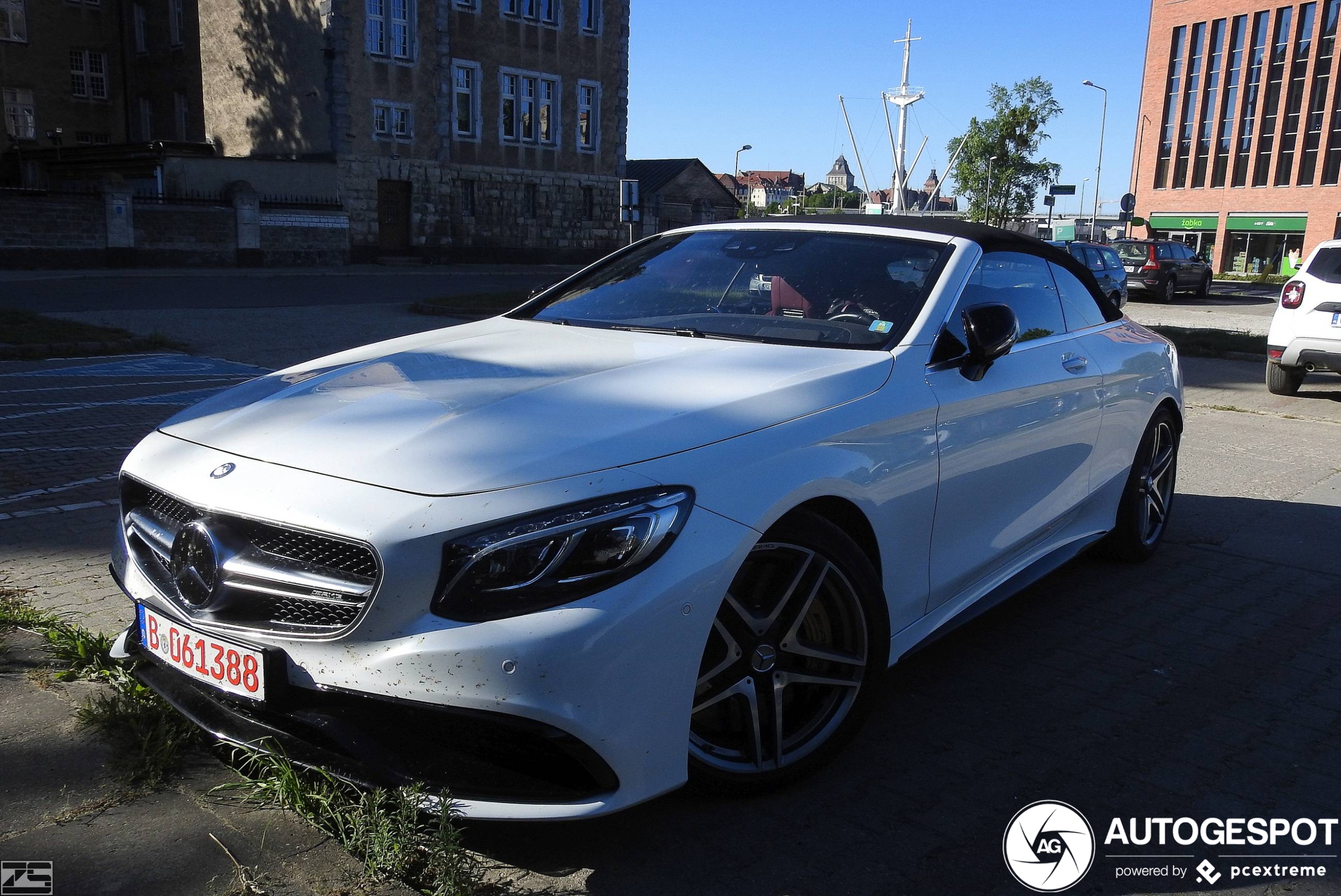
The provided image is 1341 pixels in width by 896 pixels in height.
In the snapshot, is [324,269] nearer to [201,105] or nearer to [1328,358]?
[201,105]

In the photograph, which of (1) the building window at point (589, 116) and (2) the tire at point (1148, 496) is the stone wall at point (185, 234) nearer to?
(1) the building window at point (589, 116)

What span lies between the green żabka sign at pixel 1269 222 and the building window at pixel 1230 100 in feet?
7.93

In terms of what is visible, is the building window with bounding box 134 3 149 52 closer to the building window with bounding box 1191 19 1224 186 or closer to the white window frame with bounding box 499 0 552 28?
the white window frame with bounding box 499 0 552 28

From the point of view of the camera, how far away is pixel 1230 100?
5859cm

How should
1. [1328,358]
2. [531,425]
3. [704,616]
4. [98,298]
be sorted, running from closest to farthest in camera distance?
[704,616] → [531,425] → [1328,358] → [98,298]

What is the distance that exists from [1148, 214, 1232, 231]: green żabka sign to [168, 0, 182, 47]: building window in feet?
166

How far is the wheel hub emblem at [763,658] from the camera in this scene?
2721 millimetres

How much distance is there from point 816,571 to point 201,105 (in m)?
41.5

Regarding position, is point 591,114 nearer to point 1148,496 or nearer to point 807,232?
point 1148,496

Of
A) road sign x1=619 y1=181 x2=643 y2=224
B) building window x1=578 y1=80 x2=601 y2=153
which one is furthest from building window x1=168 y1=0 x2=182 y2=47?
road sign x1=619 y1=181 x2=643 y2=224

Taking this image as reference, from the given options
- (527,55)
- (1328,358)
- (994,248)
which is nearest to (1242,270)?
(527,55)

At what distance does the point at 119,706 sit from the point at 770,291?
2.42m

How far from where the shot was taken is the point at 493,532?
2.28m

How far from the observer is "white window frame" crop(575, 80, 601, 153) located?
1649 inches
